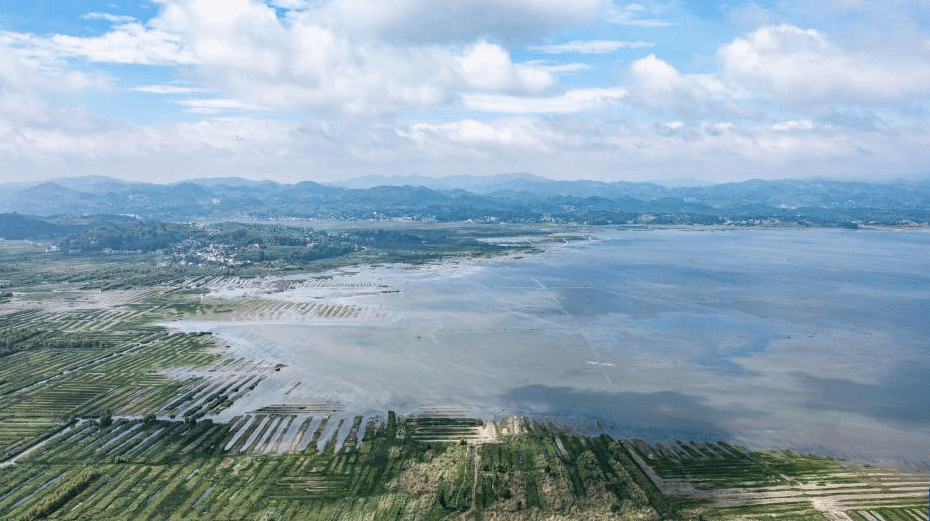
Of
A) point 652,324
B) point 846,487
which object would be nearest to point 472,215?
point 652,324

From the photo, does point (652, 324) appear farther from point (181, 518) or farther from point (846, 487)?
point (181, 518)

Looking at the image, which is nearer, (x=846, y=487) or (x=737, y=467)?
(x=846, y=487)

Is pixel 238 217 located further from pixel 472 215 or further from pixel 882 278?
pixel 882 278

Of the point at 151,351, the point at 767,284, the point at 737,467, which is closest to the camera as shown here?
the point at 737,467

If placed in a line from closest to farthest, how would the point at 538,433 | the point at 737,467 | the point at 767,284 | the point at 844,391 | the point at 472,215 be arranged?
the point at 737,467 < the point at 538,433 < the point at 844,391 < the point at 767,284 < the point at 472,215

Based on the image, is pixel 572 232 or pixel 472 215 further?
pixel 472 215

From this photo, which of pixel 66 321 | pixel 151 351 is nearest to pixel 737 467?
pixel 151 351
